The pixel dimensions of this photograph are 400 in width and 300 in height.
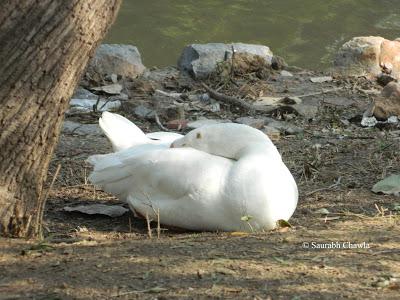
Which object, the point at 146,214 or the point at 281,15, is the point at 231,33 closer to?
the point at 281,15

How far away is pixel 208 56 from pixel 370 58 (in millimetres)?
1874

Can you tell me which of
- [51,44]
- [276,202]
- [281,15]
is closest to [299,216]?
[276,202]

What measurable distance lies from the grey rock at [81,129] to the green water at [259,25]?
466cm

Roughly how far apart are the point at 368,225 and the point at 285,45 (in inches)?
337

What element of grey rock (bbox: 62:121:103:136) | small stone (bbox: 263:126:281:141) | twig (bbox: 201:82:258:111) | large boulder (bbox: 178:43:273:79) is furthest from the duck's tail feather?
large boulder (bbox: 178:43:273:79)

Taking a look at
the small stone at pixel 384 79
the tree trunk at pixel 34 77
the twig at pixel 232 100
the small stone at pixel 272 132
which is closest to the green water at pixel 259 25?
the small stone at pixel 384 79

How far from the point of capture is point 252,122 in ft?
23.5

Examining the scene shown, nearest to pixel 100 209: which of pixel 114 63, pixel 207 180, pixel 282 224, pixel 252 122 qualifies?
pixel 207 180

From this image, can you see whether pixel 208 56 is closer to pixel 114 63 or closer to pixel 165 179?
pixel 114 63

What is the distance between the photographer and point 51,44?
12.9 feet

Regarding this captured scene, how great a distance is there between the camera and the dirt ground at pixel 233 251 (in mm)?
3346

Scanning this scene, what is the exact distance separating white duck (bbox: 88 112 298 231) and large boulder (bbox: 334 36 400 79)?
4.57 m

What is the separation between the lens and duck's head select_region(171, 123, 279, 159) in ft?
16.6

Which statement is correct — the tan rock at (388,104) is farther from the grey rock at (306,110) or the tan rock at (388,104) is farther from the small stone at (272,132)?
the small stone at (272,132)
